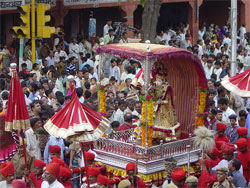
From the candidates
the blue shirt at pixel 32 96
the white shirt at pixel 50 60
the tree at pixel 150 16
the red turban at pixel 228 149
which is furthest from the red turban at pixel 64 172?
the white shirt at pixel 50 60

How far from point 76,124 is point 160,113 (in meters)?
2.70

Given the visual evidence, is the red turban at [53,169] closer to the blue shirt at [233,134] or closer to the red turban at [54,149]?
the red turban at [54,149]

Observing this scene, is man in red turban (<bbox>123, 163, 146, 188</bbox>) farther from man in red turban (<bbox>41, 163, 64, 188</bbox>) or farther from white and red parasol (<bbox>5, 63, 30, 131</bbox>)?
white and red parasol (<bbox>5, 63, 30, 131</bbox>)

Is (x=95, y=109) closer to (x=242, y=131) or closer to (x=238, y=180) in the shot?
(x=242, y=131)

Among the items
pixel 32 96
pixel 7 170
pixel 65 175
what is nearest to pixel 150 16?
pixel 32 96

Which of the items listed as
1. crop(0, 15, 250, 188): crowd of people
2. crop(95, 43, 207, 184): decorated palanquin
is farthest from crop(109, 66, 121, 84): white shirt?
crop(95, 43, 207, 184): decorated palanquin

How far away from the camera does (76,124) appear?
1016 centimetres

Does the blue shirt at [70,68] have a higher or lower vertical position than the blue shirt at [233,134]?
higher

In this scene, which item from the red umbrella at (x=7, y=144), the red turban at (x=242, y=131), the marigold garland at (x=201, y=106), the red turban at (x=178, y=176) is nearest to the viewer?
the red turban at (x=178, y=176)

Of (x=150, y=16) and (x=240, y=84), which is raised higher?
(x=150, y=16)

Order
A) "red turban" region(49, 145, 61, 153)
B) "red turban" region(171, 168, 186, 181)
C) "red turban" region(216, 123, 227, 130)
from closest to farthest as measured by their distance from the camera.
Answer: "red turban" region(171, 168, 186, 181) → "red turban" region(49, 145, 61, 153) → "red turban" region(216, 123, 227, 130)

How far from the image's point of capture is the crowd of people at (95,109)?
33.3ft

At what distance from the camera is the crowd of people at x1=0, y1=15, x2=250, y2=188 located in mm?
10156

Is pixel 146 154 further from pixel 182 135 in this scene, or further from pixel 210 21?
pixel 210 21
